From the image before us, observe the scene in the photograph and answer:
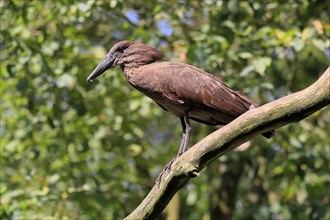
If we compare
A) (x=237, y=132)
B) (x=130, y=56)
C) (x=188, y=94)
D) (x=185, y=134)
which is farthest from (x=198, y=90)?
(x=237, y=132)

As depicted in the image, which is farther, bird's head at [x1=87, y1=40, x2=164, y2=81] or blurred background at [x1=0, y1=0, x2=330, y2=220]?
blurred background at [x1=0, y1=0, x2=330, y2=220]

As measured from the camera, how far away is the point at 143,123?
10.5 metres

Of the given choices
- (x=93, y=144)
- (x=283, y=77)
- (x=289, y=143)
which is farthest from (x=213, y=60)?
(x=283, y=77)

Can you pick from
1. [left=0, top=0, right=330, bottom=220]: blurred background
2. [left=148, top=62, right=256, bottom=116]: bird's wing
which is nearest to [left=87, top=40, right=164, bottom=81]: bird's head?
[left=148, top=62, right=256, bottom=116]: bird's wing

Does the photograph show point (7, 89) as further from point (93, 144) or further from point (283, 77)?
point (283, 77)

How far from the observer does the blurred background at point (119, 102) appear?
799 centimetres

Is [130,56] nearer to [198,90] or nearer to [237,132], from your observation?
[198,90]

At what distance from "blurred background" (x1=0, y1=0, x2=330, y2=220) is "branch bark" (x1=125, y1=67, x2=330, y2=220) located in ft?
8.61

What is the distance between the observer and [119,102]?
9430 millimetres

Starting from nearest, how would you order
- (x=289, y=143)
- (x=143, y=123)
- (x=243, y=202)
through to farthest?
(x=289, y=143), (x=143, y=123), (x=243, y=202)

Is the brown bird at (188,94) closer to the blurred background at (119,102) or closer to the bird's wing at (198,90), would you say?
the bird's wing at (198,90)

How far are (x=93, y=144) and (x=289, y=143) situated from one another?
2.32 meters

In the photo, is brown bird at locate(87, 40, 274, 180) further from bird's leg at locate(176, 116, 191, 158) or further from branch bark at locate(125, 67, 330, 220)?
branch bark at locate(125, 67, 330, 220)

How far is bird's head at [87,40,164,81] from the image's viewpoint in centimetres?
606
